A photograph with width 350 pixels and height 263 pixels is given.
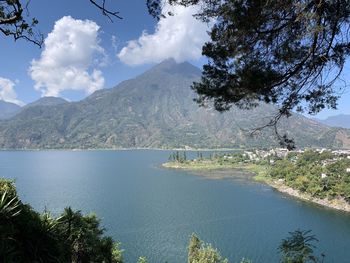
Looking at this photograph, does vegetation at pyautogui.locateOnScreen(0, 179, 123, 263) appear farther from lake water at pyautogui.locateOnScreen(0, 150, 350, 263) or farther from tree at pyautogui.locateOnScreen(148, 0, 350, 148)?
lake water at pyautogui.locateOnScreen(0, 150, 350, 263)

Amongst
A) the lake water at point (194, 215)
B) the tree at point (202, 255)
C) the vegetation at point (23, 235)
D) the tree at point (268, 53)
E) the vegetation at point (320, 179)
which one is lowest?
the lake water at point (194, 215)

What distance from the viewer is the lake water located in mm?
36875

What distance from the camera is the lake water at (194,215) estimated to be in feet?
121

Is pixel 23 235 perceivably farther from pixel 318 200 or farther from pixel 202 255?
pixel 318 200

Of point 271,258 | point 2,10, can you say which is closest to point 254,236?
point 271,258

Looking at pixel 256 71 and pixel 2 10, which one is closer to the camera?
pixel 2 10

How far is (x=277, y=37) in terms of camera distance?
825 cm

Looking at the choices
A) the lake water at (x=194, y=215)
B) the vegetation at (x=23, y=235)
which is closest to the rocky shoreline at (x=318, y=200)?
the lake water at (x=194, y=215)

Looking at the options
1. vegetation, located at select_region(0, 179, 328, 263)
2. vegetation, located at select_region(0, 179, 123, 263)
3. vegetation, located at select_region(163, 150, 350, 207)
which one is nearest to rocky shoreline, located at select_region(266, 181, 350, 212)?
vegetation, located at select_region(163, 150, 350, 207)

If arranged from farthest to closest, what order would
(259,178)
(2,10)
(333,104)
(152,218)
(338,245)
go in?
(259,178) → (152,218) → (338,245) → (333,104) → (2,10)

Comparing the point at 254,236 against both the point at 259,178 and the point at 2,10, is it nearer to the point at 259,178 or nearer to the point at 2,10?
the point at 2,10

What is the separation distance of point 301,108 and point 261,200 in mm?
55986

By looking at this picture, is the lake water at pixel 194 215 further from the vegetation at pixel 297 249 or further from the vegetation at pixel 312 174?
the vegetation at pixel 297 249

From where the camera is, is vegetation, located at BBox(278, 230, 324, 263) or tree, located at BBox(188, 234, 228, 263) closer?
vegetation, located at BBox(278, 230, 324, 263)
